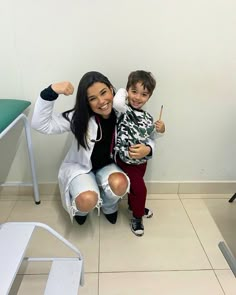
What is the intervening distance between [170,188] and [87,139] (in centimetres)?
72

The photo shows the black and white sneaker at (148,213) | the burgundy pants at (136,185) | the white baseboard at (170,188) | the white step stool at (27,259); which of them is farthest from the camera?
the white baseboard at (170,188)

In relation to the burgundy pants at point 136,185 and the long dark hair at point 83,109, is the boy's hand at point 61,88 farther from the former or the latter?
the burgundy pants at point 136,185

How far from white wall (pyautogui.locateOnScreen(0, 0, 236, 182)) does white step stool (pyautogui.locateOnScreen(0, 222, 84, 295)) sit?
646mm

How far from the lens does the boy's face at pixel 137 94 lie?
125 centimetres

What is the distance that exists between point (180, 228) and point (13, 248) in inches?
34.9

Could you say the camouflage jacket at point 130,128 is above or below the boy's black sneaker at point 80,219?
above

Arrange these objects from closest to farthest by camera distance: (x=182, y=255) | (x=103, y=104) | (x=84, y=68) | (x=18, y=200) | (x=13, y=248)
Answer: (x=13, y=248), (x=103, y=104), (x=182, y=255), (x=84, y=68), (x=18, y=200)

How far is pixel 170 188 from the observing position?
5.76 ft

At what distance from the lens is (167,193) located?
69.7 inches

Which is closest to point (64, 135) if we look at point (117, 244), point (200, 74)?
point (117, 244)

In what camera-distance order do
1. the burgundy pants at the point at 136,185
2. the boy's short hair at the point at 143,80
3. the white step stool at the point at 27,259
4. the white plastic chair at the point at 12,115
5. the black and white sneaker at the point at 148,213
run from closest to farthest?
the white step stool at the point at 27,259 < the white plastic chair at the point at 12,115 < the boy's short hair at the point at 143,80 < the burgundy pants at the point at 136,185 < the black and white sneaker at the point at 148,213

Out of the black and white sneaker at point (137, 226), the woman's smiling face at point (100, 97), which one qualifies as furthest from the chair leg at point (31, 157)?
the black and white sneaker at point (137, 226)

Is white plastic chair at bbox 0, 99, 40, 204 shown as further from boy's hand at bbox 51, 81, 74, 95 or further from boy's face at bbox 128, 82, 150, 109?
boy's face at bbox 128, 82, 150, 109

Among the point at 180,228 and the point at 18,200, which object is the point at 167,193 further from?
the point at 18,200
